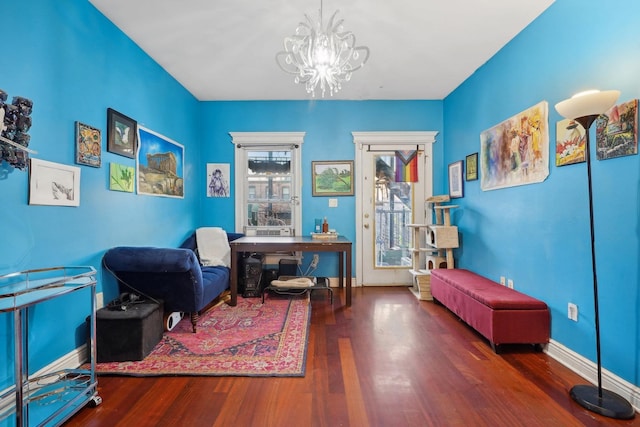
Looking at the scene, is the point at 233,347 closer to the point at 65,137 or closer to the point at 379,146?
the point at 65,137

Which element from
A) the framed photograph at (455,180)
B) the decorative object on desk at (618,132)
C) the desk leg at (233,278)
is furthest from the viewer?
the framed photograph at (455,180)

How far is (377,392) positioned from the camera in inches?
68.5

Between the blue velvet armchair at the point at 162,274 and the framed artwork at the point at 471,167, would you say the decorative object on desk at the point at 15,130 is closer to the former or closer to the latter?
the blue velvet armchair at the point at 162,274

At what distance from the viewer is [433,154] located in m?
4.21

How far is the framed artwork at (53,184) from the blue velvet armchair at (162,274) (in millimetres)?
530

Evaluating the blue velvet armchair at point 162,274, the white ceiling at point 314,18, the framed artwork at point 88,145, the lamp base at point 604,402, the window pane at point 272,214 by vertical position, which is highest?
the white ceiling at point 314,18

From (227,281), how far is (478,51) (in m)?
3.77

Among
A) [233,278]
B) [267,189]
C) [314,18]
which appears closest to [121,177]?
[233,278]

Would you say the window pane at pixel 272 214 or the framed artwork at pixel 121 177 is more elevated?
the framed artwork at pixel 121 177

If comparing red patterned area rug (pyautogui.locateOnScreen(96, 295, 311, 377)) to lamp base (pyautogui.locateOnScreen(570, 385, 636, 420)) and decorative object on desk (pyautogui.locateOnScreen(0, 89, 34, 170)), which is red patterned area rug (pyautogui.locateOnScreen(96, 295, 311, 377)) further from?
lamp base (pyautogui.locateOnScreen(570, 385, 636, 420))

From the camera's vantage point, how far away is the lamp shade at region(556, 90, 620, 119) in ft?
5.02

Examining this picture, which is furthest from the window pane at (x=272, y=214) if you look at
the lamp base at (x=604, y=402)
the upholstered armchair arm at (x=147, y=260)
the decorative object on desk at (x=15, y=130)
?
the lamp base at (x=604, y=402)

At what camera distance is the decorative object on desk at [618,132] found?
1623 millimetres

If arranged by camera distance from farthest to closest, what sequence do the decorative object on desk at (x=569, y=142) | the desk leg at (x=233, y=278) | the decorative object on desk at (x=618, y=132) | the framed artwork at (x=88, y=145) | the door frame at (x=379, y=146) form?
the door frame at (x=379, y=146) < the desk leg at (x=233, y=278) < the framed artwork at (x=88, y=145) < the decorative object on desk at (x=569, y=142) < the decorative object on desk at (x=618, y=132)
